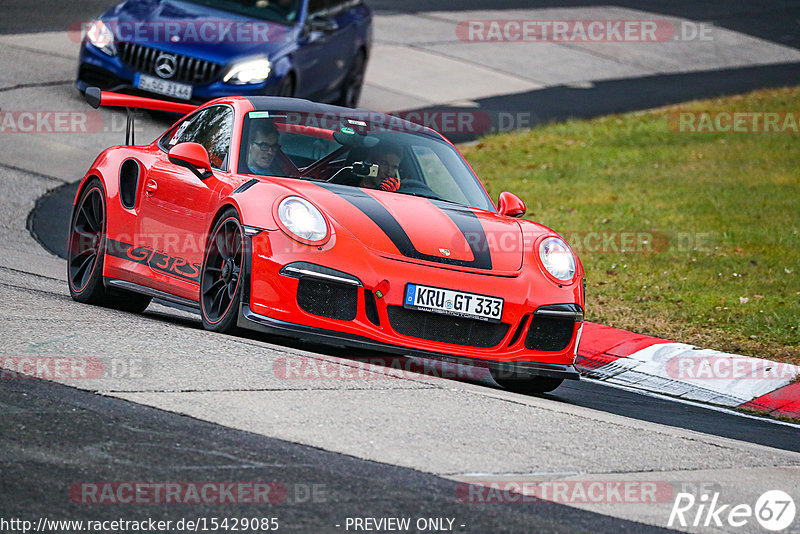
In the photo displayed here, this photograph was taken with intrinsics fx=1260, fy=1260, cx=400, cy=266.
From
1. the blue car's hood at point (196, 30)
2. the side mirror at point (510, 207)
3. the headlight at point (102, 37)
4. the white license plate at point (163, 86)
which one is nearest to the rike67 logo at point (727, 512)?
the side mirror at point (510, 207)

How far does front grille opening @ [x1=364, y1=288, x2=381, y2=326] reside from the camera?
6.13 m

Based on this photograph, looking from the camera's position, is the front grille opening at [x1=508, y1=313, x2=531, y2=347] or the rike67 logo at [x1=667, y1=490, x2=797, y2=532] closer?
the rike67 logo at [x1=667, y1=490, x2=797, y2=532]

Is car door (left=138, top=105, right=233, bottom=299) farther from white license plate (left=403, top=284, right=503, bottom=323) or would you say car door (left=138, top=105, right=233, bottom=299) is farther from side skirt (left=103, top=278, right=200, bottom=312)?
white license plate (left=403, top=284, right=503, bottom=323)

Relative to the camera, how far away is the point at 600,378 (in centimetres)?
810

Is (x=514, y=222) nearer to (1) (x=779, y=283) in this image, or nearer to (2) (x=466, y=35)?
(1) (x=779, y=283)

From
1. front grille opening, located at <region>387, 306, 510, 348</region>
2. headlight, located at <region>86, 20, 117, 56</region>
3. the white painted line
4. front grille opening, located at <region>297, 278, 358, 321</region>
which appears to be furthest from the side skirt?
headlight, located at <region>86, 20, 117, 56</region>

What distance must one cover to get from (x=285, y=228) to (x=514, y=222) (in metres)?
1.45

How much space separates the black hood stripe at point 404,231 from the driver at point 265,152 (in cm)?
38

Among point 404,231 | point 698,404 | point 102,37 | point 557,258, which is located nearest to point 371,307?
point 404,231

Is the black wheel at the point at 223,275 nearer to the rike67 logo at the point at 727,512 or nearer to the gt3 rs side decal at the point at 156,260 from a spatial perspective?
the gt3 rs side decal at the point at 156,260

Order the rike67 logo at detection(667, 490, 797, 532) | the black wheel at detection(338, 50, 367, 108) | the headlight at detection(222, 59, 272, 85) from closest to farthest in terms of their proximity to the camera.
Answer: the rike67 logo at detection(667, 490, 797, 532) < the headlight at detection(222, 59, 272, 85) < the black wheel at detection(338, 50, 367, 108)

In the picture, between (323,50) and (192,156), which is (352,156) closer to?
(192,156)

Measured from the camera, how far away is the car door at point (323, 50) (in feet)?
45.4

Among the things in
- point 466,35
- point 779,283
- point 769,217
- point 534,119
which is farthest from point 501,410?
point 466,35
